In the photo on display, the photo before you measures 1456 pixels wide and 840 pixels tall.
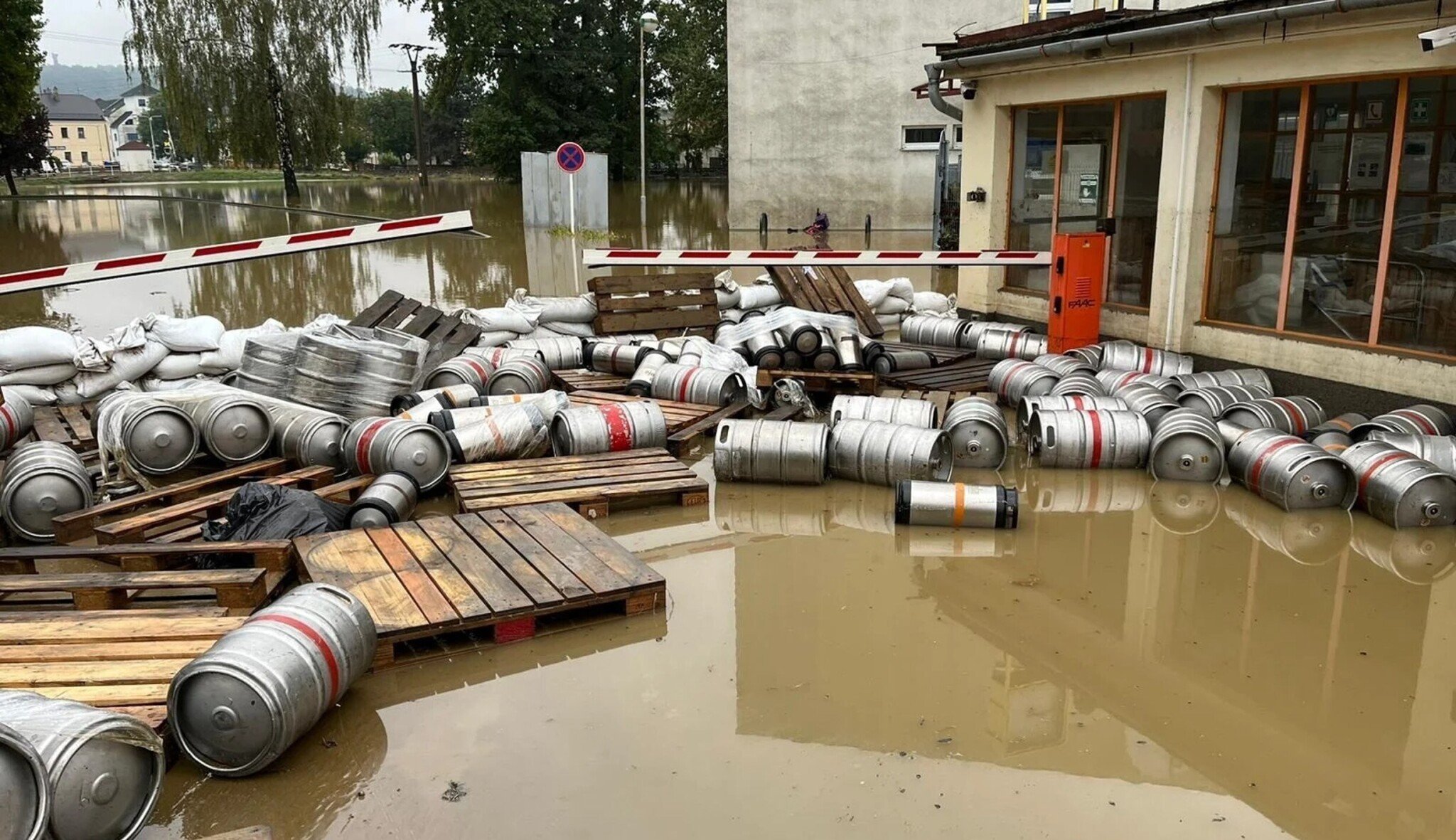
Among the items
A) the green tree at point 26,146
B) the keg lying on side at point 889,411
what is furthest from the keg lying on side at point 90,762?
the green tree at point 26,146

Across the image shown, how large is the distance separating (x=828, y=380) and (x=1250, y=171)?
4.61 metres

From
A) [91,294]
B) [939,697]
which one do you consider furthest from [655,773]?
[91,294]

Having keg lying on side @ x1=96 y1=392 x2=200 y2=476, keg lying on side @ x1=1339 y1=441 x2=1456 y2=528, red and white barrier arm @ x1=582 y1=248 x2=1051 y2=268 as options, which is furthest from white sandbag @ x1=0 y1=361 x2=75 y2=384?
keg lying on side @ x1=1339 y1=441 x2=1456 y2=528

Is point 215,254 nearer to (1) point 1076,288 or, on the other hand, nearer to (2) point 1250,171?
(1) point 1076,288

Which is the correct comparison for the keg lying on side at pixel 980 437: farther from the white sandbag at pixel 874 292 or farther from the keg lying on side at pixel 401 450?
the white sandbag at pixel 874 292

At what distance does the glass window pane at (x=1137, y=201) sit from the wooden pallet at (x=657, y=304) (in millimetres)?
4676

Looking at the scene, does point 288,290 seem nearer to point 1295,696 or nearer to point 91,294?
point 91,294

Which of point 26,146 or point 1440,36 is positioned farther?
point 26,146

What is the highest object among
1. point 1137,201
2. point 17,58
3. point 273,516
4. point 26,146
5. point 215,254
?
point 17,58

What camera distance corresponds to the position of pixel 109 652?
4871mm

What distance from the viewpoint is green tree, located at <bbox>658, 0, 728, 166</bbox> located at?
4678 cm

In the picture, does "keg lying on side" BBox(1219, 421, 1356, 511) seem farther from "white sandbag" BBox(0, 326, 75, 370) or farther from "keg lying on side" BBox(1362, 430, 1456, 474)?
"white sandbag" BBox(0, 326, 75, 370)

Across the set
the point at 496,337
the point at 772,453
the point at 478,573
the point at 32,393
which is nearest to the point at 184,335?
the point at 32,393

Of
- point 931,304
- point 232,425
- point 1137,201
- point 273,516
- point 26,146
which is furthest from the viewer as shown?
point 26,146
